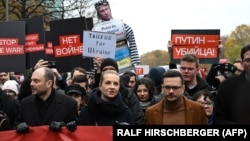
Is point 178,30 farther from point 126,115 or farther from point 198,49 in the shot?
point 126,115

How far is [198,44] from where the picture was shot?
9438 mm

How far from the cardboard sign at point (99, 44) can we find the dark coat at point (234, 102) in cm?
368

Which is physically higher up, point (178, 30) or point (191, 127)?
point (178, 30)

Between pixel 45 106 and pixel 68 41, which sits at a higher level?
pixel 68 41

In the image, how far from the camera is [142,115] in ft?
20.0

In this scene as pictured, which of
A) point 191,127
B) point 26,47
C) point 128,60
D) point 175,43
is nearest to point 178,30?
point 175,43

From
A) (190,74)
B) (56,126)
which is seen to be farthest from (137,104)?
(56,126)

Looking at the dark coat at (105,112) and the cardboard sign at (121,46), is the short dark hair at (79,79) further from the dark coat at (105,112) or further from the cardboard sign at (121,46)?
the dark coat at (105,112)

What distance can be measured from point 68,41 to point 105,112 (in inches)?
193

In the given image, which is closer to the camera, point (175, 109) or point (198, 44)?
point (175, 109)

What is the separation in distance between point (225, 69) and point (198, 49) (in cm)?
133

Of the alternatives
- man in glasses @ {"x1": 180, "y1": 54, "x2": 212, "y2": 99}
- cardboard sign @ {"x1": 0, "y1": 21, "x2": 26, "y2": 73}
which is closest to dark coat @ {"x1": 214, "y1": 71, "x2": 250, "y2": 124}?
man in glasses @ {"x1": 180, "y1": 54, "x2": 212, "y2": 99}

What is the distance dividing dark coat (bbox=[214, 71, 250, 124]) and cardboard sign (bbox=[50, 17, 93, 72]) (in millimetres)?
5265

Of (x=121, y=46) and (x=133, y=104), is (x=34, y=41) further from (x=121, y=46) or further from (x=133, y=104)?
(x=133, y=104)
